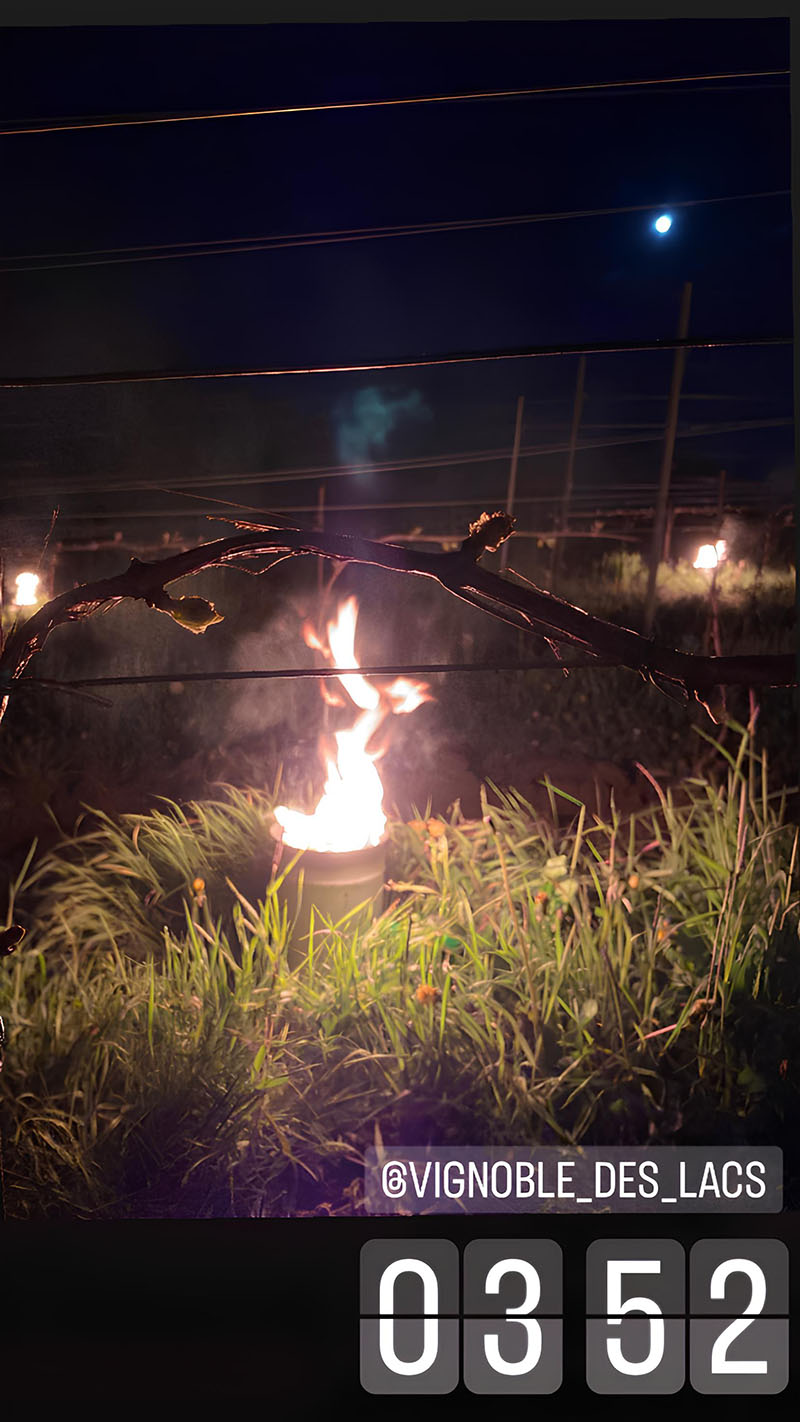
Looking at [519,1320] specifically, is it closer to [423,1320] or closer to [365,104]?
[423,1320]

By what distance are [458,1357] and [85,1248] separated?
58 cm

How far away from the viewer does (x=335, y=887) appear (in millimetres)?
1443

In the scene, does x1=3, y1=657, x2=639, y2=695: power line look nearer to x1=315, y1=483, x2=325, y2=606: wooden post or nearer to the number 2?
x1=315, y1=483, x2=325, y2=606: wooden post

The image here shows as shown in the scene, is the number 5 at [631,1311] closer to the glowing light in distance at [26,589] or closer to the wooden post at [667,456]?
the wooden post at [667,456]

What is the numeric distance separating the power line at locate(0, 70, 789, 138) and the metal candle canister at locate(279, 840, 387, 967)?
1.09 meters

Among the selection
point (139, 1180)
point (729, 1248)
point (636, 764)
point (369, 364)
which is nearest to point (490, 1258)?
point (729, 1248)

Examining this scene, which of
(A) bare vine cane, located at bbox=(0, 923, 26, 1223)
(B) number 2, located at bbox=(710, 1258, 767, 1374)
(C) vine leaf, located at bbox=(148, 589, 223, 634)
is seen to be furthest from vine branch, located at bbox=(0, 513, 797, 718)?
(B) number 2, located at bbox=(710, 1258, 767, 1374)

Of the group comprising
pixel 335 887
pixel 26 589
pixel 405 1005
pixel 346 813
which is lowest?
pixel 405 1005

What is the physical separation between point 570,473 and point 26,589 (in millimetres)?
838

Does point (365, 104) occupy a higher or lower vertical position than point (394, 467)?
higher

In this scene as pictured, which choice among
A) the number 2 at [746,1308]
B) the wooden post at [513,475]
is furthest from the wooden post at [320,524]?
the number 2 at [746,1308]

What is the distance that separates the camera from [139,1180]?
142 cm

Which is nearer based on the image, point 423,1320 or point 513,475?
point 423,1320

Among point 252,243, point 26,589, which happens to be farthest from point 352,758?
point 252,243
